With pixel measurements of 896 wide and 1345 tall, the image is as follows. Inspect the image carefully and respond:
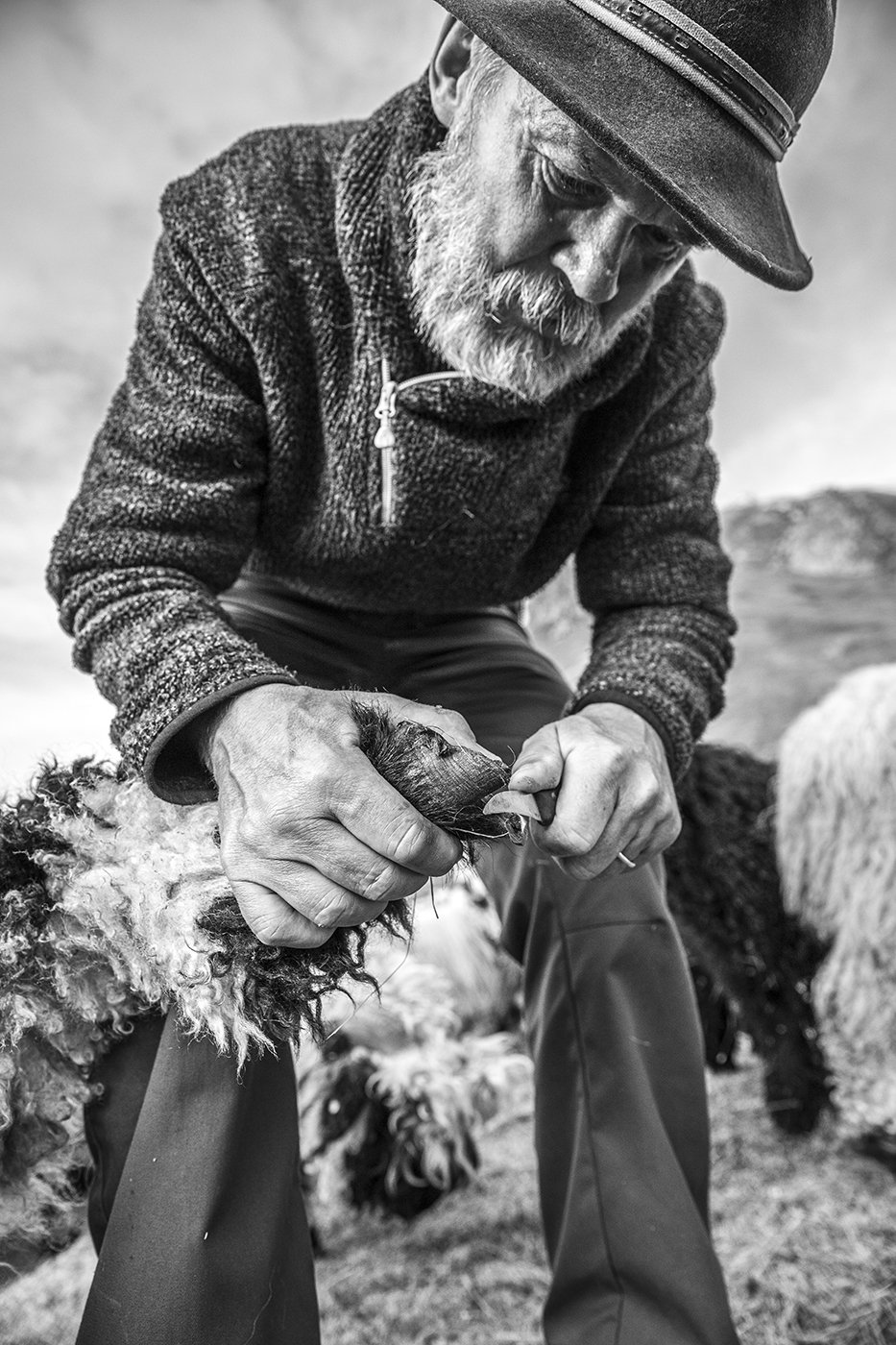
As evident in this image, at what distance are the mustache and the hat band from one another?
27 cm

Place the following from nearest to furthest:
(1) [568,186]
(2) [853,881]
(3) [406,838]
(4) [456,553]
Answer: (3) [406,838]
(1) [568,186]
(4) [456,553]
(2) [853,881]

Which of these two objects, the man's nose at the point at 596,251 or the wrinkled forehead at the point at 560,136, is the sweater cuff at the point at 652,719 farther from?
the wrinkled forehead at the point at 560,136

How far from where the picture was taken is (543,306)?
124 centimetres

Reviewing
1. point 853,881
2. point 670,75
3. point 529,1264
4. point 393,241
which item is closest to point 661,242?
point 670,75

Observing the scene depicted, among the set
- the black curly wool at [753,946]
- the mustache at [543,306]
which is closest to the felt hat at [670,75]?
the mustache at [543,306]

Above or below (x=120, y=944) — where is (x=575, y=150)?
above

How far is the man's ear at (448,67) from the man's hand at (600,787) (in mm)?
853

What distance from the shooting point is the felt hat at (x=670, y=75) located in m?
0.99

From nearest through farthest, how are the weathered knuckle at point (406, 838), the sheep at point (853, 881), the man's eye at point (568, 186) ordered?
1. the weathered knuckle at point (406, 838)
2. the man's eye at point (568, 186)
3. the sheep at point (853, 881)

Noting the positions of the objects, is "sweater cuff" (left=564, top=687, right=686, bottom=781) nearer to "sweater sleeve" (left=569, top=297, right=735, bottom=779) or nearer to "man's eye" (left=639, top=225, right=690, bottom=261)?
"sweater sleeve" (left=569, top=297, right=735, bottom=779)

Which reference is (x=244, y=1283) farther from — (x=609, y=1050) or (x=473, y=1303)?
(x=473, y=1303)

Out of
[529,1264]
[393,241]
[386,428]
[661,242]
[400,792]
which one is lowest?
[529,1264]

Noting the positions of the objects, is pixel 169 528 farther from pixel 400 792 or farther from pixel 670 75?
pixel 670 75

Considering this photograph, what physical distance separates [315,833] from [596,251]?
0.76m
